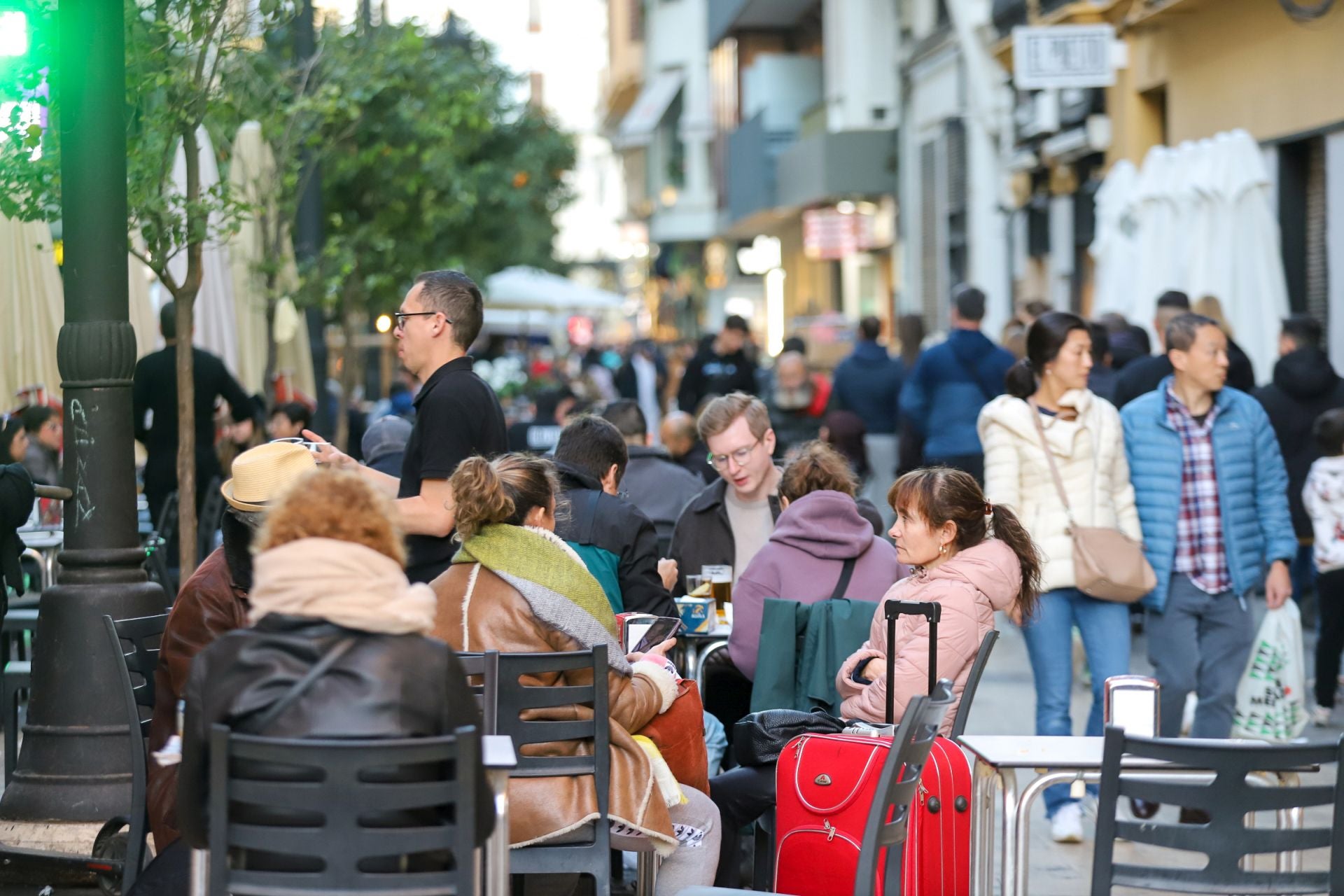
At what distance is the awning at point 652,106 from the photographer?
170ft

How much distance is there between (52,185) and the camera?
24.9 ft

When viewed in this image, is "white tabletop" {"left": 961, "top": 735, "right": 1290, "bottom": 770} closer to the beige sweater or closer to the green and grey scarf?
the green and grey scarf

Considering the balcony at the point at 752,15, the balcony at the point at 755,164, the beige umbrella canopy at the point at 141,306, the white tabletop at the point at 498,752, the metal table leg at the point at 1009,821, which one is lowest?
the metal table leg at the point at 1009,821

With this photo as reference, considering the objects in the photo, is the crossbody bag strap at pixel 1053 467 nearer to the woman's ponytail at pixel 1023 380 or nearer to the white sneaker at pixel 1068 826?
the woman's ponytail at pixel 1023 380

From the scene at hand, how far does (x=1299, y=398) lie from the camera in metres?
10.4

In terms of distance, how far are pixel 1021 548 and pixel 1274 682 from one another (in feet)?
8.51

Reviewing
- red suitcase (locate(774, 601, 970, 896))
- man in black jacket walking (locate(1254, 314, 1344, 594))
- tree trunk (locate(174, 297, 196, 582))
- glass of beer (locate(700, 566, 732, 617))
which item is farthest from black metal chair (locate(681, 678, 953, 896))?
man in black jacket walking (locate(1254, 314, 1344, 594))

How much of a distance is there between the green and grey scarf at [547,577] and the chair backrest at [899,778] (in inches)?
33.3

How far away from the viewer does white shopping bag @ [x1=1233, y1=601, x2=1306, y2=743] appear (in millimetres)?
7828

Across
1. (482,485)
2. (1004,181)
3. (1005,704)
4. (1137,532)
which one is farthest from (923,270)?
(482,485)

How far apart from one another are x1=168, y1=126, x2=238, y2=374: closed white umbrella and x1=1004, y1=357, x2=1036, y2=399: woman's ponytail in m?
6.08

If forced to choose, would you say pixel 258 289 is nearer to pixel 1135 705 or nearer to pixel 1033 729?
pixel 1033 729

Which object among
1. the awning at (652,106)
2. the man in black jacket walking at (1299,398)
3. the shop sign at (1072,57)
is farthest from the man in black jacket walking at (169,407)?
the awning at (652,106)

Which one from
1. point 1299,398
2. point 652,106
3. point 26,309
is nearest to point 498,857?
point 26,309
